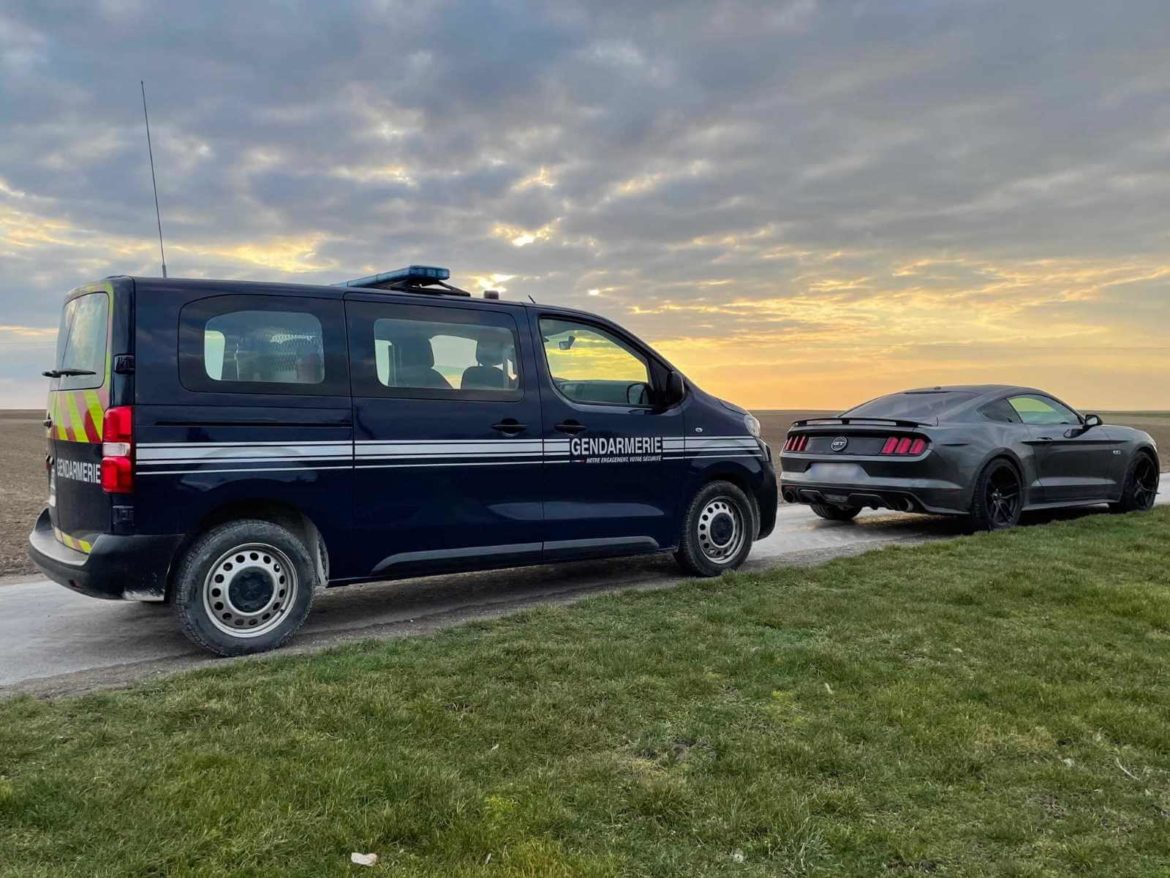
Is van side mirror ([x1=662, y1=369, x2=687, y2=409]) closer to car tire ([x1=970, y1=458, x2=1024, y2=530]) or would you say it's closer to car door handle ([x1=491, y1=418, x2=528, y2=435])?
car door handle ([x1=491, y1=418, x2=528, y2=435])

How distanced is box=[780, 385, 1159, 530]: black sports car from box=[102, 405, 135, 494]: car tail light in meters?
6.43

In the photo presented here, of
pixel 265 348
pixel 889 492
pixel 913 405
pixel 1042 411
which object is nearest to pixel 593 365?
pixel 265 348

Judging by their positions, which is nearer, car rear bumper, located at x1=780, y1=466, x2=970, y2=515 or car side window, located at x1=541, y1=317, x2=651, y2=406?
car side window, located at x1=541, y1=317, x2=651, y2=406

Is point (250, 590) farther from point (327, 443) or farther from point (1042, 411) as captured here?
point (1042, 411)

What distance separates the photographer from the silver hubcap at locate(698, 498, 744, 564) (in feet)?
23.0

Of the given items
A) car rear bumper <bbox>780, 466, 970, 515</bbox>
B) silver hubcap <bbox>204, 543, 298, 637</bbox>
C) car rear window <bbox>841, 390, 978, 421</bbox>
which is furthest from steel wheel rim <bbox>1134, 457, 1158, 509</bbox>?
silver hubcap <bbox>204, 543, 298, 637</bbox>

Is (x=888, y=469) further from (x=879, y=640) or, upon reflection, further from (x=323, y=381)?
(x=323, y=381)

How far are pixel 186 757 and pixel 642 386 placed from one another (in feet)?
14.0

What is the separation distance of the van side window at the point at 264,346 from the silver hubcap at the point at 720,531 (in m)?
3.01

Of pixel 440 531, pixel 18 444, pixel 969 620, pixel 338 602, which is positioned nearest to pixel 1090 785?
pixel 969 620

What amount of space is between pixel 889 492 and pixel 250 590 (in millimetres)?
6119

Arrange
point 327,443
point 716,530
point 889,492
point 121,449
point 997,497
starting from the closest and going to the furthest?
1. point 121,449
2. point 327,443
3. point 716,530
4. point 889,492
5. point 997,497

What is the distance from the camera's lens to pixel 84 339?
5129mm

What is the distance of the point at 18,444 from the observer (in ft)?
90.1
